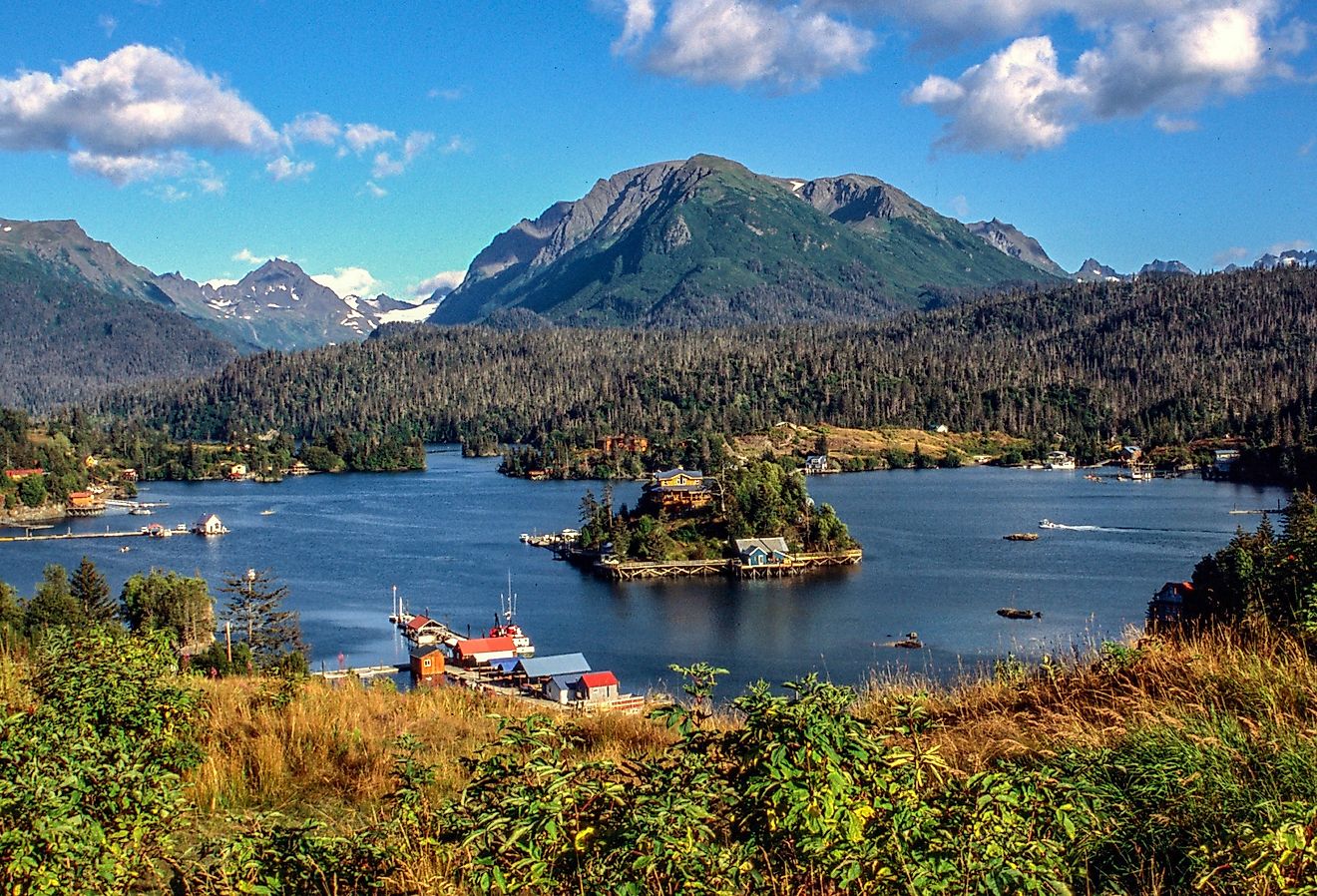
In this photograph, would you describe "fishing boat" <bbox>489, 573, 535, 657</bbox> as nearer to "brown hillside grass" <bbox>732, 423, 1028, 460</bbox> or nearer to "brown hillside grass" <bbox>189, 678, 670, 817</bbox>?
"brown hillside grass" <bbox>189, 678, 670, 817</bbox>

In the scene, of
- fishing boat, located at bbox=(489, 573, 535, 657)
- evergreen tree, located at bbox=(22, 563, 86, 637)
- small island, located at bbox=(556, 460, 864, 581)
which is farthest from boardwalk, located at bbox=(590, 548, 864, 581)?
evergreen tree, located at bbox=(22, 563, 86, 637)

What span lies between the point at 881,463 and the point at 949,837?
86883 mm

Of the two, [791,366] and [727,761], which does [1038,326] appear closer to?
[791,366]

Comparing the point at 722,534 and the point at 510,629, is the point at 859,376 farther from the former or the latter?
the point at 510,629

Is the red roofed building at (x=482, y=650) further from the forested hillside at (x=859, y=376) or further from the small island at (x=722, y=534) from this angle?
the forested hillside at (x=859, y=376)

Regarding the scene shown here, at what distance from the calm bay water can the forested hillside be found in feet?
91.6

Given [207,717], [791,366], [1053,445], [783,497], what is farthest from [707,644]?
[791,366]

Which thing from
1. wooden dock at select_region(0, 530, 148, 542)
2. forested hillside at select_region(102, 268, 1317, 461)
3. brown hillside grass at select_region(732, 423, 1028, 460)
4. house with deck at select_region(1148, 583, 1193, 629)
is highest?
forested hillside at select_region(102, 268, 1317, 461)

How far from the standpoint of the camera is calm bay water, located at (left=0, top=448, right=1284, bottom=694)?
97.6 ft

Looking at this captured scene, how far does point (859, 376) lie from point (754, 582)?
79582mm

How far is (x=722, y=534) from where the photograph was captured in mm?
45250

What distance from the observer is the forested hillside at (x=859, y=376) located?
103 metres

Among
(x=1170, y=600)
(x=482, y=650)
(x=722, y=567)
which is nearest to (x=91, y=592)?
(x=482, y=650)

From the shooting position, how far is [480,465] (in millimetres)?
99750
